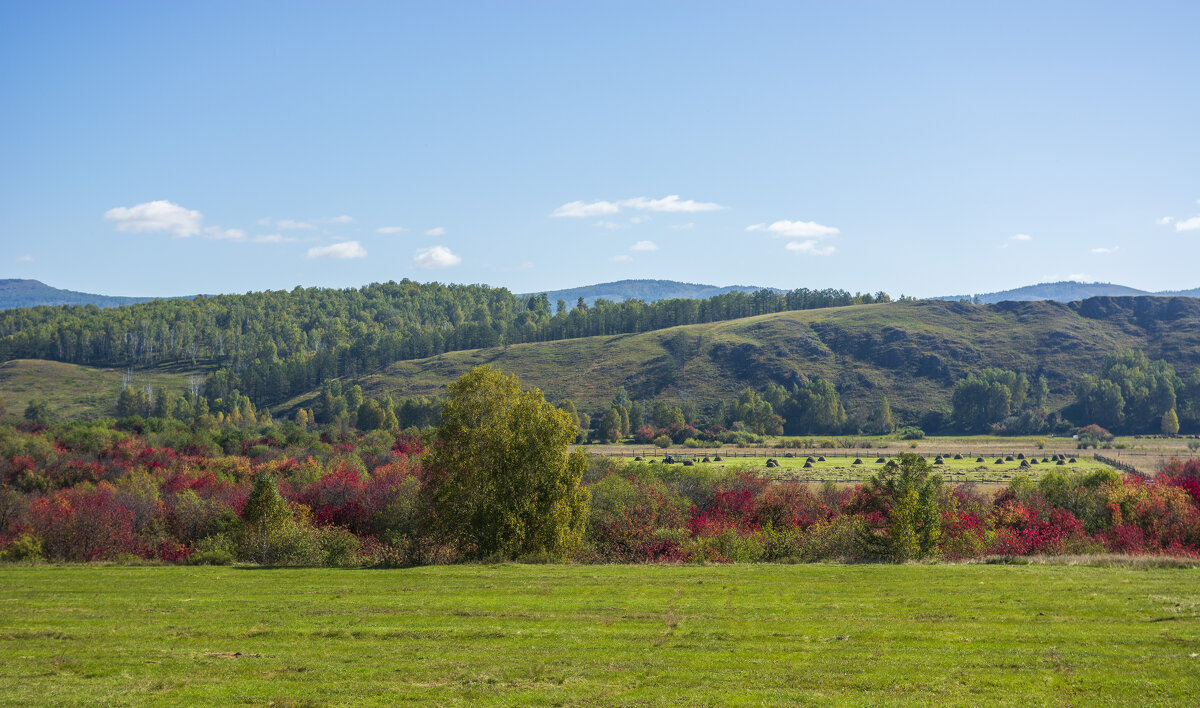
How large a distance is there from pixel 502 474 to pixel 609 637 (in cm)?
1691

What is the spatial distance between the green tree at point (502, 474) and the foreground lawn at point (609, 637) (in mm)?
6264

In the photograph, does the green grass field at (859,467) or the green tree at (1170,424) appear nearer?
the green grass field at (859,467)

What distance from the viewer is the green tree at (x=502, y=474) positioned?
116 feet

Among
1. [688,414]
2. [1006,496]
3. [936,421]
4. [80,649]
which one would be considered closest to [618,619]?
[80,649]

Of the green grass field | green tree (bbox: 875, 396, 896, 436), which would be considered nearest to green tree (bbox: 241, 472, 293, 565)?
the green grass field

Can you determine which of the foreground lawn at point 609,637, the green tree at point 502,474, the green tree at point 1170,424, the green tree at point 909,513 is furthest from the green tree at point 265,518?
the green tree at point 1170,424

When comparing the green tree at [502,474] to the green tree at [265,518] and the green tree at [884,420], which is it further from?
the green tree at [884,420]

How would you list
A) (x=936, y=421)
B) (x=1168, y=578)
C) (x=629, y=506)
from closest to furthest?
(x=1168, y=578) < (x=629, y=506) < (x=936, y=421)

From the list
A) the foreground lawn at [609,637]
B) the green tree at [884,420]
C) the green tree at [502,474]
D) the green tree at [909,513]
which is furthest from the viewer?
the green tree at [884,420]

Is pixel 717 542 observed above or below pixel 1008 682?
below

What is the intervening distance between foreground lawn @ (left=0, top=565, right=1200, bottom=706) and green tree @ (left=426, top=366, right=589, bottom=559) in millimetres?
6264

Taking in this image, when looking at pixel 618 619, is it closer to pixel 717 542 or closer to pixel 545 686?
pixel 545 686

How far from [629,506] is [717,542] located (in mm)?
9504

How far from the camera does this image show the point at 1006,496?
56.6m
